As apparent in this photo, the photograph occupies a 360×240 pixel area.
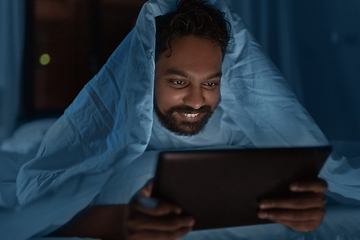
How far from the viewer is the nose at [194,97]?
86 cm

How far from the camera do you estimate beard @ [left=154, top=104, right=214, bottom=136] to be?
2.94 ft

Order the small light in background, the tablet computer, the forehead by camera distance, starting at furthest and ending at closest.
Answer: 1. the small light in background
2. the forehead
3. the tablet computer

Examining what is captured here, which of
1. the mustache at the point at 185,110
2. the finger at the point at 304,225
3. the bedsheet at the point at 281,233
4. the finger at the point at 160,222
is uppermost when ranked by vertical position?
the mustache at the point at 185,110

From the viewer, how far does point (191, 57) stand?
2.80 ft

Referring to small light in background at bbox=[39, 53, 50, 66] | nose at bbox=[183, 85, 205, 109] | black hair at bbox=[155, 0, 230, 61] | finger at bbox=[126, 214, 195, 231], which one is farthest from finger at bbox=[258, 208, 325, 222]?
small light in background at bbox=[39, 53, 50, 66]

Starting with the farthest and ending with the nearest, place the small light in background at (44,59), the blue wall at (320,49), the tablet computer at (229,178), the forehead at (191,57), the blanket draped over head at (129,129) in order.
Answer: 1. the small light in background at (44,59)
2. the blue wall at (320,49)
3. the forehead at (191,57)
4. the blanket draped over head at (129,129)
5. the tablet computer at (229,178)

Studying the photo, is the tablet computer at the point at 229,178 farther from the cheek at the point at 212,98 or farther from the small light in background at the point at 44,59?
the small light in background at the point at 44,59

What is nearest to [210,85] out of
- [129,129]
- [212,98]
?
[212,98]

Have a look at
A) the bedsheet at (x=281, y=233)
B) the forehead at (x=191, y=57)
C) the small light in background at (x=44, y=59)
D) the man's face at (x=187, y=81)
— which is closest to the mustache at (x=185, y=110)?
the man's face at (x=187, y=81)

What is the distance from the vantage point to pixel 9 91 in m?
1.12

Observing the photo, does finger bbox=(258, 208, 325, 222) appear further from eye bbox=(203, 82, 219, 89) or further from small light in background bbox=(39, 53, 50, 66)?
small light in background bbox=(39, 53, 50, 66)

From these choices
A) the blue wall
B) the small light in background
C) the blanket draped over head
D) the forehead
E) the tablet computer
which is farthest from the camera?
the small light in background

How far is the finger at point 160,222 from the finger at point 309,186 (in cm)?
22

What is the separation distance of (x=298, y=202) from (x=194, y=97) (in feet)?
1.42
